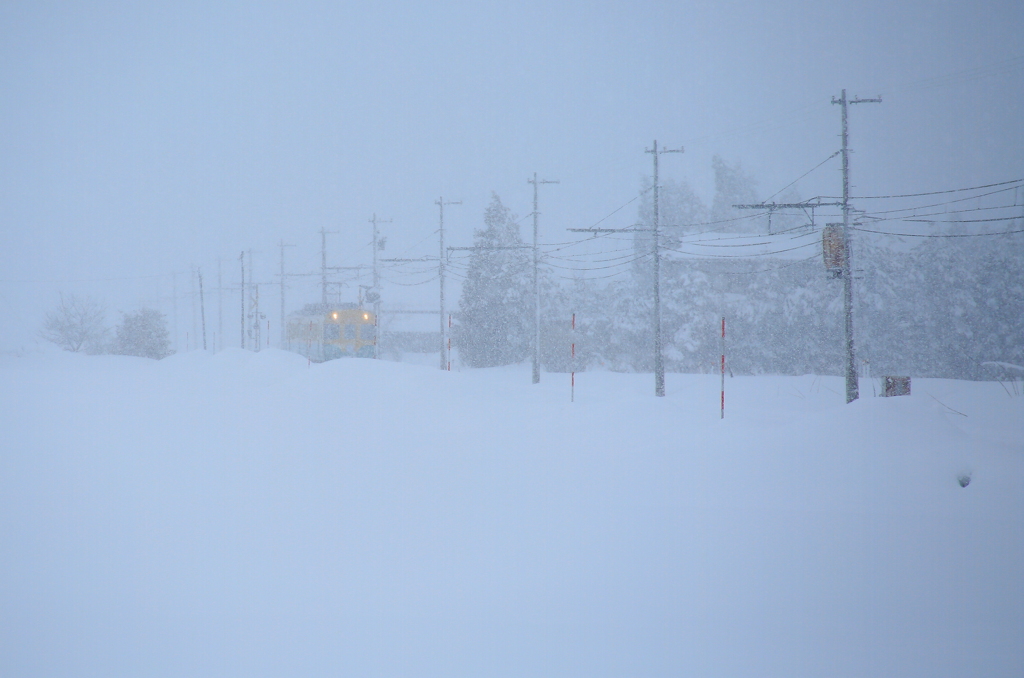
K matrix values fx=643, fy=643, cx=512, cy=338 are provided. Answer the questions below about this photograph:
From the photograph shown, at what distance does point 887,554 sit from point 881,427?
3664mm

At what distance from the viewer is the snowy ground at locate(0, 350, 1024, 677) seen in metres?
4.16

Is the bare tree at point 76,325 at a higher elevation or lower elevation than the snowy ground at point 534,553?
higher

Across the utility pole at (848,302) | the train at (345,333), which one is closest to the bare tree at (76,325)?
the train at (345,333)

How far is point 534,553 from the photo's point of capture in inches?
235

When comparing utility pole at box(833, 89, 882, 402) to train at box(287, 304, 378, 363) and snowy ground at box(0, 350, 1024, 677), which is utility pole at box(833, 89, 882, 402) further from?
train at box(287, 304, 378, 363)

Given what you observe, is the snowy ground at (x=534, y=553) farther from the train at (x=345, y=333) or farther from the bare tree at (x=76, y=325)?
the bare tree at (x=76, y=325)

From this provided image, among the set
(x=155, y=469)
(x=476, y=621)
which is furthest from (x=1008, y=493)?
(x=155, y=469)

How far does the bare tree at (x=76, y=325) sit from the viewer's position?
66500 mm

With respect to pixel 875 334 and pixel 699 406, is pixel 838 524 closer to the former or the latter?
pixel 699 406

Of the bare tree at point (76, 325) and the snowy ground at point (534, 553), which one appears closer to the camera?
the snowy ground at point (534, 553)

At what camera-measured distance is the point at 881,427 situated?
891cm

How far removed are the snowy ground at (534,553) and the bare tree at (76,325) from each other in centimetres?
6505

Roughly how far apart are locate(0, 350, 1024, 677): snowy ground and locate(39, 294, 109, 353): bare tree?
65.1 metres

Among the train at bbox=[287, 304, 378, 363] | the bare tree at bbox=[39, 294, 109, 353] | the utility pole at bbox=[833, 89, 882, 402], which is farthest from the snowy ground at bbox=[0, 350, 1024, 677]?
the bare tree at bbox=[39, 294, 109, 353]
